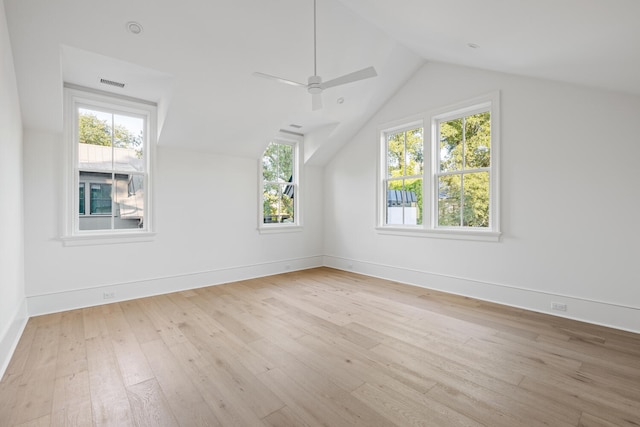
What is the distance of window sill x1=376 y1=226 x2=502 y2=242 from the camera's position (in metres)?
4.04

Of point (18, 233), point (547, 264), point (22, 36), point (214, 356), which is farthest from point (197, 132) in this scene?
point (547, 264)

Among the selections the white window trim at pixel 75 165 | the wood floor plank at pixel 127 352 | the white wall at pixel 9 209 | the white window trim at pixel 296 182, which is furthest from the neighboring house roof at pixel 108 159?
the white window trim at pixel 296 182

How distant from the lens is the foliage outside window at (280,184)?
19.1 feet

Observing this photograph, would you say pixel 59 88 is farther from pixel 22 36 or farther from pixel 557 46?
pixel 557 46

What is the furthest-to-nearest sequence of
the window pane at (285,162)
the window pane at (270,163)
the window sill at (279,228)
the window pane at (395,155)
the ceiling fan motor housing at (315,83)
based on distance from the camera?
the window pane at (285,162)
the window pane at (270,163)
the window sill at (279,228)
the window pane at (395,155)
the ceiling fan motor housing at (315,83)

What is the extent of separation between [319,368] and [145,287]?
317cm

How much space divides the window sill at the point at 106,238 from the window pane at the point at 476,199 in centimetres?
464

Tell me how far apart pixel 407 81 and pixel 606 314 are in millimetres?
4068

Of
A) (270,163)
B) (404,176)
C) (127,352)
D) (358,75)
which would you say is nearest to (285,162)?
(270,163)

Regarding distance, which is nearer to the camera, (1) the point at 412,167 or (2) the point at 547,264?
(2) the point at 547,264

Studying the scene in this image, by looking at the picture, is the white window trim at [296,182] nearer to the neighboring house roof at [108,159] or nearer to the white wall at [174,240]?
the white wall at [174,240]

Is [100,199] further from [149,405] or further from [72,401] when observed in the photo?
[149,405]

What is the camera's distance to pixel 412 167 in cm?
509

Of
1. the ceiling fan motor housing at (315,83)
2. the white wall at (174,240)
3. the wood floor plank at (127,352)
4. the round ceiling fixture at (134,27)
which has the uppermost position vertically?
the round ceiling fixture at (134,27)
